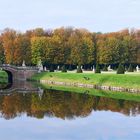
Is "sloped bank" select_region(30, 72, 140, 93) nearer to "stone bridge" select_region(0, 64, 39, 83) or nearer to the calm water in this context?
"stone bridge" select_region(0, 64, 39, 83)

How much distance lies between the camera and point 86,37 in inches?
3265

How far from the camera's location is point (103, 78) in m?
51.3

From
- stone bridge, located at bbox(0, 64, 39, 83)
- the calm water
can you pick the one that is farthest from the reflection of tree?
stone bridge, located at bbox(0, 64, 39, 83)

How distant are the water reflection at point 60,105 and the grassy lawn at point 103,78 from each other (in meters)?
5.32

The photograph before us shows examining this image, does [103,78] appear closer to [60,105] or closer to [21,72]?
[60,105]

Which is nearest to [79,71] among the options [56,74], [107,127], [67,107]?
[56,74]

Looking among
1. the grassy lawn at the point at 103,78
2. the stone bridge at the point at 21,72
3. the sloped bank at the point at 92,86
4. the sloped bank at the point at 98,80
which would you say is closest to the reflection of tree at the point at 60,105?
the sloped bank at the point at 92,86

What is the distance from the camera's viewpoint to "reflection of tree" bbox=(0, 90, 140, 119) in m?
32.3

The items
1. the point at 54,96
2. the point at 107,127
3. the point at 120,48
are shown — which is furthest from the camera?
the point at 120,48

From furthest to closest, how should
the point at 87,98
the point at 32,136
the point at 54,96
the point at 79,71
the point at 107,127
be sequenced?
the point at 79,71 → the point at 54,96 → the point at 87,98 → the point at 107,127 → the point at 32,136

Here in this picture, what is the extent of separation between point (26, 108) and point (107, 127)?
33.6ft

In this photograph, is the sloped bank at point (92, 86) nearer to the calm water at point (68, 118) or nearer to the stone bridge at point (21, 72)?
the calm water at point (68, 118)

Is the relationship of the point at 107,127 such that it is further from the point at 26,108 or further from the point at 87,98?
the point at 87,98

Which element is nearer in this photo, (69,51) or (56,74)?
(56,74)
